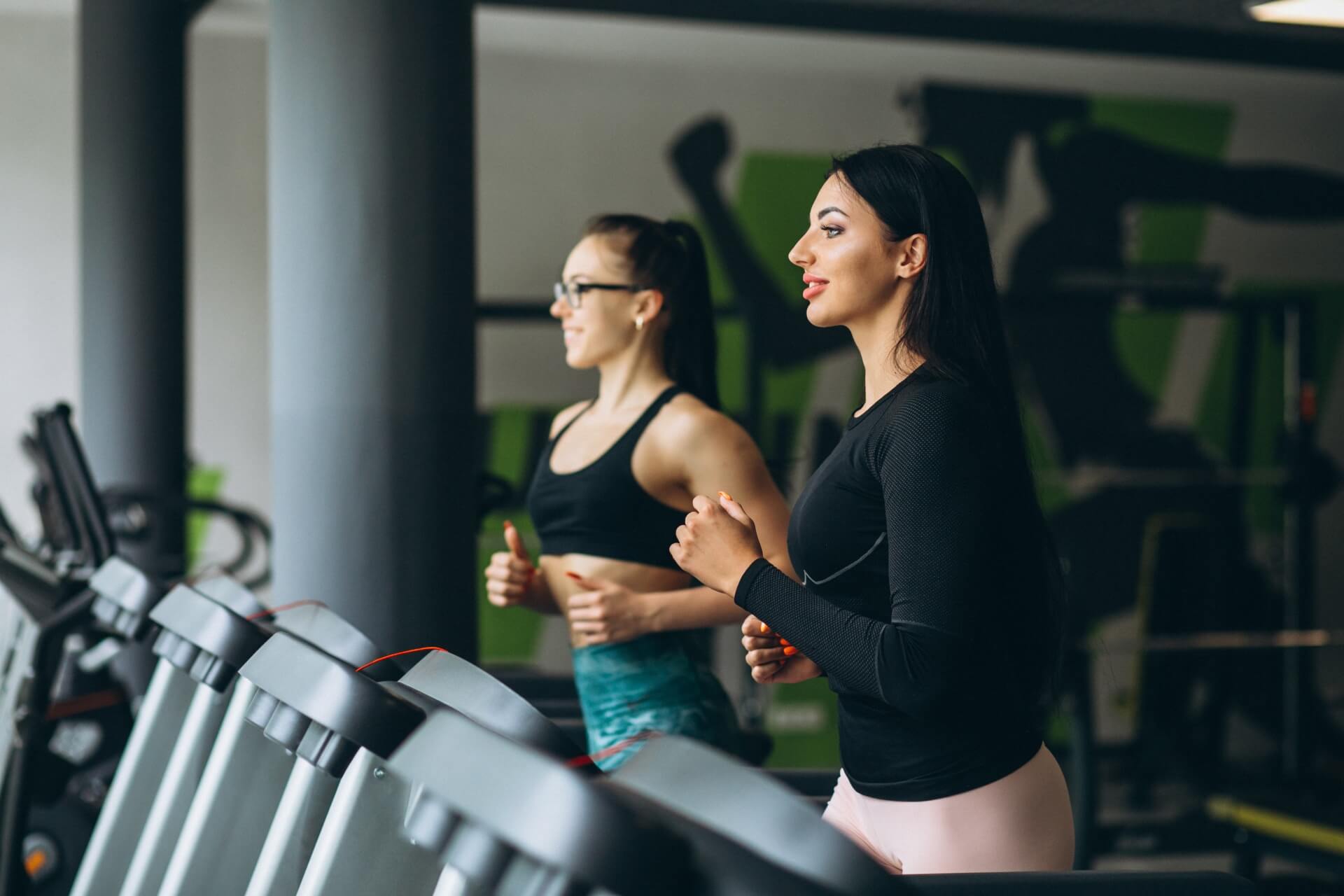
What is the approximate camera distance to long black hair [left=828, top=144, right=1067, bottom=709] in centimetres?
149

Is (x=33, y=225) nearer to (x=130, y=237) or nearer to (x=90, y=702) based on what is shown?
(x=130, y=237)

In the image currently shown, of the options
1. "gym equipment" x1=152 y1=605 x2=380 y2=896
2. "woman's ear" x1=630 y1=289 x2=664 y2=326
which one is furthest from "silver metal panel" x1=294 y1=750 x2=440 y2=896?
"woman's ear" x1=630 y1=289 x2=664 y2=326

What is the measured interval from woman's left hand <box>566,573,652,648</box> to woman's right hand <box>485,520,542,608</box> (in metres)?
0.19

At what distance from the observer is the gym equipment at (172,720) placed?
5.23 ft

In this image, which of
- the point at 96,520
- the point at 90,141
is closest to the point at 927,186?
the point at 96,520

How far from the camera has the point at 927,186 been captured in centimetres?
155

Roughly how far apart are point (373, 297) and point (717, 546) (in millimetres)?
1029

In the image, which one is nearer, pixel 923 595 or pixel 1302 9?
pixel 923 595

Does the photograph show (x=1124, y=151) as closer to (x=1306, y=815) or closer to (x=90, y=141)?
(x=1306, y=815)

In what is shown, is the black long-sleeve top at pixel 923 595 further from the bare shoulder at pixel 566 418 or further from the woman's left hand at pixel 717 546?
the bare shoulder at pixel 566 418

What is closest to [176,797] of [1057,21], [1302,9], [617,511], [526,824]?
[617,511]

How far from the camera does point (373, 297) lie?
2359mm

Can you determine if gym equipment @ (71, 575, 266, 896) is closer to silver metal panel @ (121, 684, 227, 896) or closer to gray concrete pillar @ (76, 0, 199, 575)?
silver metal panel @ (121, 684, 227, 896)

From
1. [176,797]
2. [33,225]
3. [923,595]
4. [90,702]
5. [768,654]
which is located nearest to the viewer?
[923,595]
